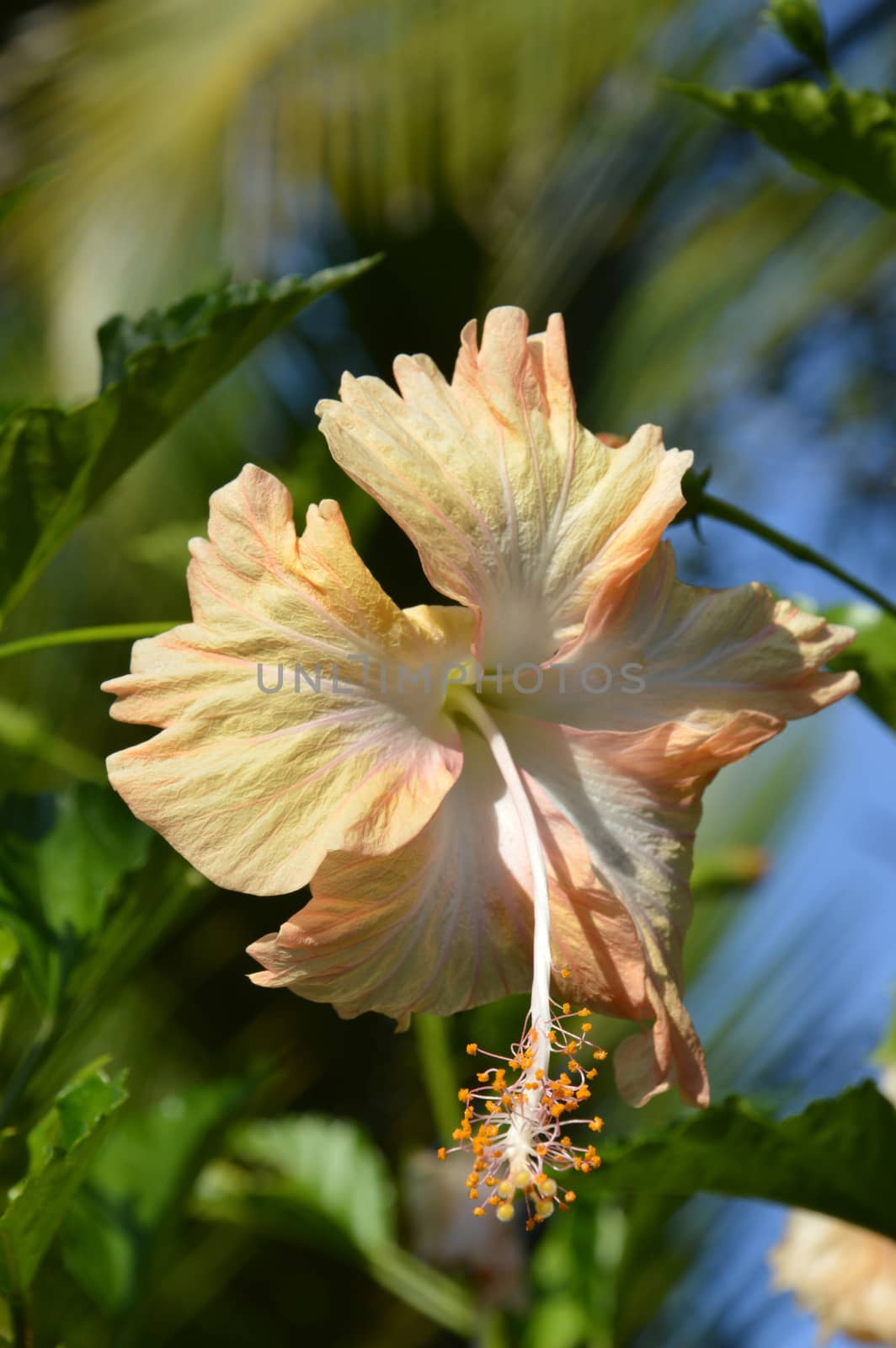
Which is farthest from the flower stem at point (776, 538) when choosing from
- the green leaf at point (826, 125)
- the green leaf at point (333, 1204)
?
the green leaf at point (333, 1204)

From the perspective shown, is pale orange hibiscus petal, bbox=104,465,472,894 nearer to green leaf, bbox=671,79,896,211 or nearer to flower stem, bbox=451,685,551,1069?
flower stem, bbox=451,685,551,1069

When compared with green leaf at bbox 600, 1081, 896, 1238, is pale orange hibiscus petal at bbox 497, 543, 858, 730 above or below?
above

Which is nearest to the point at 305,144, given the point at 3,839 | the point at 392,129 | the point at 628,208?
the point at 392,129

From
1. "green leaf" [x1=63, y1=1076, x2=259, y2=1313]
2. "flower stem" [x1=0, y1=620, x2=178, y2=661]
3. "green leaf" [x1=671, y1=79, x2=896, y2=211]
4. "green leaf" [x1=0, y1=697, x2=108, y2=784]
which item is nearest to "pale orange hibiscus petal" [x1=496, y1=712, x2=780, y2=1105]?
"flower stem" [x1=0, y1=620, x2=178, y2=661]

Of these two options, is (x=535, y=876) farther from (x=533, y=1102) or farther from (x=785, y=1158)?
(x=785, y=1158)

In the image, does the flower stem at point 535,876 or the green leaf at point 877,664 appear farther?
the green leaf at point 877,664

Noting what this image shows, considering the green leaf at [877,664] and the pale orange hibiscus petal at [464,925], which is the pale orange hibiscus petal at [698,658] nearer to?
the pale orange hibiscus petal at [464,925]

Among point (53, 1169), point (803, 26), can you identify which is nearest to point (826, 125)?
point (803, 26)

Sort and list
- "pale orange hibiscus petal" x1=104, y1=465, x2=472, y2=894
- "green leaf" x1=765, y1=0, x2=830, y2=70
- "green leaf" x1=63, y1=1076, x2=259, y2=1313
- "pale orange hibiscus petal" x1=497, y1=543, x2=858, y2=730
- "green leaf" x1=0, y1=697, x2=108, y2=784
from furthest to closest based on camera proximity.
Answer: "green leaf" x1=0, y1=697, x2=108, y2=784
"green leaf" x1=63, y1=1076, x2=259, y2=1313
"green leaf" x1=765, y1=0, x2=830, y2=70
"pale orange hibiscus petal" x1=497, y1=543, x2=858, y2=730
"pale orange hibiscus petal" x1=104, y1=465, x2=472, y2=894
